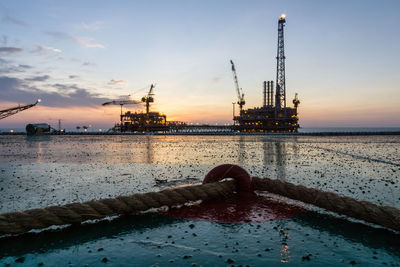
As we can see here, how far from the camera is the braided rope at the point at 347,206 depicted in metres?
4.52

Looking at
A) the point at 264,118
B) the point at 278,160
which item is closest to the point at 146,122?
the point at 264,118

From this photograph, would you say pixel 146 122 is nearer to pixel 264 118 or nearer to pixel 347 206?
pixel 264 118

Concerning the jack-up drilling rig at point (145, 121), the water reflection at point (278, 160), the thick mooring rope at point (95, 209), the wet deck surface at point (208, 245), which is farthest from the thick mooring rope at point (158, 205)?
the jack-up drilling rig at point (145, 121)

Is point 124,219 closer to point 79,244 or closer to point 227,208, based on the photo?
point 79,244

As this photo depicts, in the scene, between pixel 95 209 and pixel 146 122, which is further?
pixel 146 122

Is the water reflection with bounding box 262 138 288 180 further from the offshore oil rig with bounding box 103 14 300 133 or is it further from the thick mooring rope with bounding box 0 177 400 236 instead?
the offshore oil rig with bounding box 103 14 300 133

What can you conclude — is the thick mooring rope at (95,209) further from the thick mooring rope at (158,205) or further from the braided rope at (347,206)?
the braided rope at (347,206)

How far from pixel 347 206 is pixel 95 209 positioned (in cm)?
501

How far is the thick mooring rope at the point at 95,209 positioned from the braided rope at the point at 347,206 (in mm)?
1783

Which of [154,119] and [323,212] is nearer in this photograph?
[323,212]

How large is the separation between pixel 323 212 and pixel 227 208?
2.24 meters

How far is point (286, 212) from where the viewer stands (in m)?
5.89

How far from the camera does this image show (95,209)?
16.1 ft

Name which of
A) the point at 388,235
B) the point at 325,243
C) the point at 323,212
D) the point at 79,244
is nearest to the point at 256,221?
the point at 325,243
